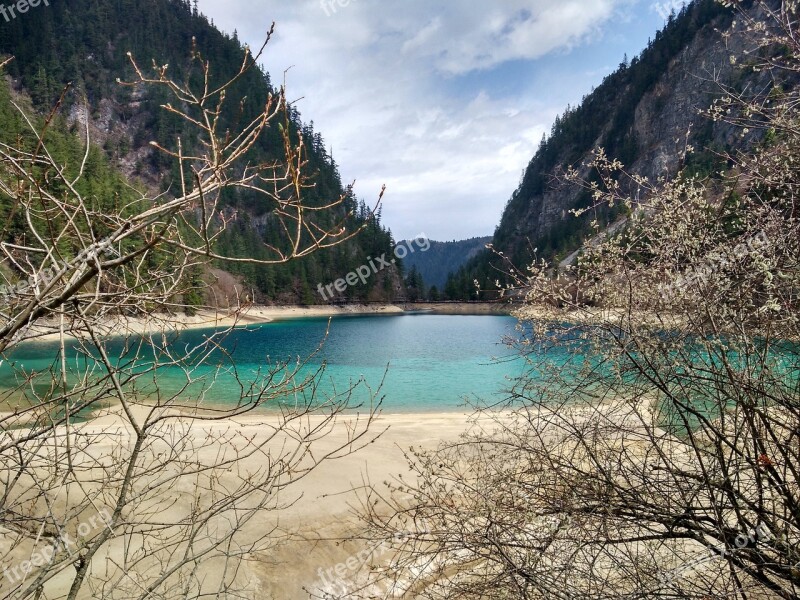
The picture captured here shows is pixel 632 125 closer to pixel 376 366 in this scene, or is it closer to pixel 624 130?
pixel 624 130

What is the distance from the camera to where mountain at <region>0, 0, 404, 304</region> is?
293ft

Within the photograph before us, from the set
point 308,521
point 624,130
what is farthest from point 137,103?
point 308,521

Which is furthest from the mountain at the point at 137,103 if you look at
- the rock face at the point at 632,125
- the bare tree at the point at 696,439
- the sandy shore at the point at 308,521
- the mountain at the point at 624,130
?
the bare tree at the point at 696,439

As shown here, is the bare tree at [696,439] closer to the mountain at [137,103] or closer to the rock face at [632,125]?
the mountain at [137,103]

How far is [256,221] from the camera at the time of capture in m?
117

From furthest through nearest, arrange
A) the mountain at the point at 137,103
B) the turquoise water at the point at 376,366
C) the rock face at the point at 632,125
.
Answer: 1. the rock face at the point at 632,125
2. the mountain at the point at 137,103
3. the turquoise water at the point at 376,366

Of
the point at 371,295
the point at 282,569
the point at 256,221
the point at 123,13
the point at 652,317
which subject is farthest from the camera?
the point at 123,13

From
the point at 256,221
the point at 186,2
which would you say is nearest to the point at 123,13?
the point at 186,2

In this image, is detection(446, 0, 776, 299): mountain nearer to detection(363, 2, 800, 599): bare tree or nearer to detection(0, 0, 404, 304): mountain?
detection(0, 0, 404, 304): mountain

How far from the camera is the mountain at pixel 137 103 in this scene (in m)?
89.3

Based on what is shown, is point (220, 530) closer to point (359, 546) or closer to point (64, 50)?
point (359, 546)

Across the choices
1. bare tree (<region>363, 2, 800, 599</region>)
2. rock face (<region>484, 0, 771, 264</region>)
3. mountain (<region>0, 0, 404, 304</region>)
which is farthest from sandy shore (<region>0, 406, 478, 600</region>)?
rock face (<region>484, 0, 771, 264</region>)

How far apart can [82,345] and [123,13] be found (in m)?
160

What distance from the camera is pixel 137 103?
110 m
